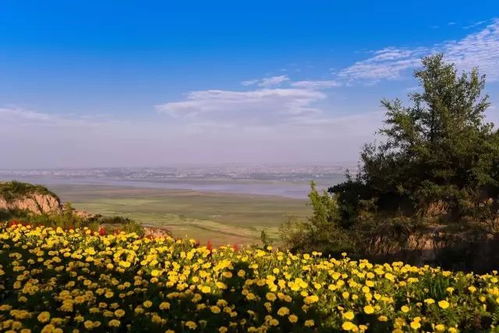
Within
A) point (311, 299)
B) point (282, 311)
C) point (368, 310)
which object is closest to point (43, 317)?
point (282, 311)

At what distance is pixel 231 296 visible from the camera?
297 inches

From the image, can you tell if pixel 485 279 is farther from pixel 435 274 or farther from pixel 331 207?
pixel 331 207

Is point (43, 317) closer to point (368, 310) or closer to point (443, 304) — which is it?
point (368, 310)

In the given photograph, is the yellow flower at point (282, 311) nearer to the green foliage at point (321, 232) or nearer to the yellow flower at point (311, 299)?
the yellow flower at point (311, 299)

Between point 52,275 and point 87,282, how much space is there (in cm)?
138

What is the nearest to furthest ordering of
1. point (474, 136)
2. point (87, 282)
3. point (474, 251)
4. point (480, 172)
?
point (87, 282) → point (474, 251) → point (480, 172) → point (474, 136)

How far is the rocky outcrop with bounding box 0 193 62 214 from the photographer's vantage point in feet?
70.6

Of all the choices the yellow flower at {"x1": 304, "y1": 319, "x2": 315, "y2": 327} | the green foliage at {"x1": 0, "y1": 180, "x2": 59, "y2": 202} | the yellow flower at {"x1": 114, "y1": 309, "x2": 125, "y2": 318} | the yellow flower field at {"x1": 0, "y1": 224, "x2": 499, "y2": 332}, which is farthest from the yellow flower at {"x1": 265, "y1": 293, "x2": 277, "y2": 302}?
the green foliage at {"x1": 0, "y1": 180, "x2": 59, "y2": 202}

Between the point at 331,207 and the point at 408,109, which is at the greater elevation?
the point at 408,109

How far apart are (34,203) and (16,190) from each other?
1270 mm

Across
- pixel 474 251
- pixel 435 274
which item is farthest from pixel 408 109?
pixel 435 274

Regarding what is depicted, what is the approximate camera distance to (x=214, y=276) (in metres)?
8.45

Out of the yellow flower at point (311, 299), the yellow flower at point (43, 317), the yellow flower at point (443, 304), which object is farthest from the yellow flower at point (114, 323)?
the yellow flower at point (443, 304)

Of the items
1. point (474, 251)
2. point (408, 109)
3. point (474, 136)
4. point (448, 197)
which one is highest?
point (408, 109)
